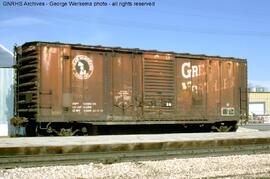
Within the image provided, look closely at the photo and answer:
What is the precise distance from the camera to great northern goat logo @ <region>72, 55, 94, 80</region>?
1608 cm

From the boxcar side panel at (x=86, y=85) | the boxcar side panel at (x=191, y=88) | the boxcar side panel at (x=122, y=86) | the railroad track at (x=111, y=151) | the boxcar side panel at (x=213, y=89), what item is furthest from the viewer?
the boxcar side panel at (x=213, y=89)

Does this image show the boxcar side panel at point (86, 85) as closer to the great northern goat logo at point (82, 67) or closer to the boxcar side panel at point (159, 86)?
the great northern goat logo at point (82, 67)

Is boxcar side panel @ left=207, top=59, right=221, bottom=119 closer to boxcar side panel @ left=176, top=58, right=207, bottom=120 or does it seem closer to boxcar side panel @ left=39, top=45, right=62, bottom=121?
boxcar side panel @ left=176, top=58, right=207, bottom=120

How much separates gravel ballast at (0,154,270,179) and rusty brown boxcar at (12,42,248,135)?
6.02 metres

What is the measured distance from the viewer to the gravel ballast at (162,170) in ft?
29.0

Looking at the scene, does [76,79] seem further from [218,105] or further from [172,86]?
[218,105]

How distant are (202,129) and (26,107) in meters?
7.95

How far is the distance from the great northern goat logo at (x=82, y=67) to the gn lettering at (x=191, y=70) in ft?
14.1

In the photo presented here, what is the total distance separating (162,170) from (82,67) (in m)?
7.51

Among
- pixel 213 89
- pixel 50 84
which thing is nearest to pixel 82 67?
pixel 50 84

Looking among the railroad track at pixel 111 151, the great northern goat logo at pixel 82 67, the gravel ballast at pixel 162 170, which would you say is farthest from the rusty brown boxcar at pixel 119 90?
the gravel ballast at pixel 162 170

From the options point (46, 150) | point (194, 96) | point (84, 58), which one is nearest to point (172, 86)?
point (194, 96)

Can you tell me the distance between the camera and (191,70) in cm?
1881

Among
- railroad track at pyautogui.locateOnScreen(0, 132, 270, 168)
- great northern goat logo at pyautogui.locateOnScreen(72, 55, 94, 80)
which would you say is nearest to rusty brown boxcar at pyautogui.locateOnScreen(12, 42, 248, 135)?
great northern goat logo at pyautogui.locateOnScreen(72, 55, 94, 80)
